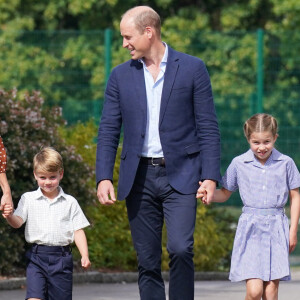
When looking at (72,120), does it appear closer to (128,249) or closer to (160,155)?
(128,249)

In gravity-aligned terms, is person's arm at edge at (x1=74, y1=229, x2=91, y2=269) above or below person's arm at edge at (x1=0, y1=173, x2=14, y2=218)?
below

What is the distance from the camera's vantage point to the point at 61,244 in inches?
285

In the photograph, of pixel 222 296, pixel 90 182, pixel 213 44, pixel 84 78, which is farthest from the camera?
pixel 213 44

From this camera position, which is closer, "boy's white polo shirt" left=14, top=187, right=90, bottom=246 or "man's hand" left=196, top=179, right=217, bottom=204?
"man's hand" left=196, top=179, right=217, bottom=204

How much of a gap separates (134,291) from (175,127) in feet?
11.5

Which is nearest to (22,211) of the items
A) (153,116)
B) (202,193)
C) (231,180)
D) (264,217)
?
(153,116)

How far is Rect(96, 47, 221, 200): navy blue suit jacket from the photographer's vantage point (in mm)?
7164

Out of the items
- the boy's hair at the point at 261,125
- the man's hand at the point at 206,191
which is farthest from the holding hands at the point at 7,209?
the boy's hair at the point at 261,125

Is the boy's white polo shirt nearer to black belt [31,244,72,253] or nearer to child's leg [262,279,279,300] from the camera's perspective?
black belt [31,244,72,253]

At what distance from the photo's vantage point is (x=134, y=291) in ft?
34.1

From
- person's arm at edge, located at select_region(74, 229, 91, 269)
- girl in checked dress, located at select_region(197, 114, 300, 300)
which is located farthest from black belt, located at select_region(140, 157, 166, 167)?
person's arm at edge, located at select_region(74, 229, 91, 269)

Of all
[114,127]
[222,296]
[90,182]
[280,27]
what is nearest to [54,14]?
[280,27]

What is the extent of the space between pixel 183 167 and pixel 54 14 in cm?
1694

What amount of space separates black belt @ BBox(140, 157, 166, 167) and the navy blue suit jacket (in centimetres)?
5
